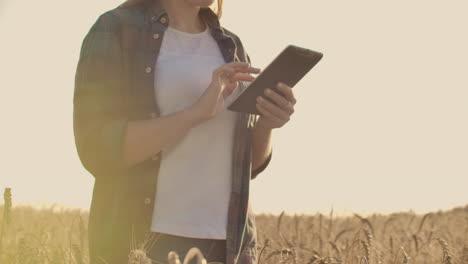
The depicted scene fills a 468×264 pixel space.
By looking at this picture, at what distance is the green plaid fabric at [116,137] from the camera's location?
13.3 ft

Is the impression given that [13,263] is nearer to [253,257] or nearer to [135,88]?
[135,88]

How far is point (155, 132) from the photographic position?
3889 millimetres

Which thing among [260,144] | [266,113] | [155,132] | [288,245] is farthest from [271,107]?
[288,245]

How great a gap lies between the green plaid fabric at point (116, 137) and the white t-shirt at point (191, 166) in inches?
1.6

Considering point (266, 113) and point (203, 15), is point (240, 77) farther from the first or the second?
point (203, 15)

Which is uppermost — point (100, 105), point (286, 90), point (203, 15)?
point (203, 15)

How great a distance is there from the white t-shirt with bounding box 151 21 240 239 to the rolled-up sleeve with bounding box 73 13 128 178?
19cm

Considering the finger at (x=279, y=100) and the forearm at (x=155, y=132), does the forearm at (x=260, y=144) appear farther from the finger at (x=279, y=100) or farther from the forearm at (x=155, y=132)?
the forearm at (x=155, y=132)

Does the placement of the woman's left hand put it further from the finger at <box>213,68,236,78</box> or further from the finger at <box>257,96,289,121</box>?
the finger at <box>213,68,236,78</box>

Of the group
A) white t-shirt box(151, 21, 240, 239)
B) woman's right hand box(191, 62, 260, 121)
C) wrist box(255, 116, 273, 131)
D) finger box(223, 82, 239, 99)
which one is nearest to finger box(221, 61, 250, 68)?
woman's right hand box(191, 62, 260, 121)

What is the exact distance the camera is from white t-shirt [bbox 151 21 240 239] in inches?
160

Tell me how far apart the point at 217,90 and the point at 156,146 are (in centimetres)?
35

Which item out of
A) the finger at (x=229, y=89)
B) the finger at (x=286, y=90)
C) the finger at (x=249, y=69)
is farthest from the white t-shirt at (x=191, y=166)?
the finger at (x=286, y=90)

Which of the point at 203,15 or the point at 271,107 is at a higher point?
the point at 203,15
